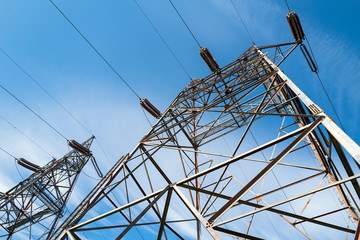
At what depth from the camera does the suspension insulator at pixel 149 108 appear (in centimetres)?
976

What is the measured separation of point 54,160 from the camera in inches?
661

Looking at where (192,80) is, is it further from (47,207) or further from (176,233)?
(47,207)

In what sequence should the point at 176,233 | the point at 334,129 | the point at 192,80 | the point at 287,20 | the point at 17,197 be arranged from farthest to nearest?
the point at 17,197 < the point at 192,80 < the point at 287,20 < the point at 176,233 < the point at 334,129

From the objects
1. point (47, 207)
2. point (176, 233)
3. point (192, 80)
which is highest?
point (192, 80)

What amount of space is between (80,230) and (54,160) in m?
14.1

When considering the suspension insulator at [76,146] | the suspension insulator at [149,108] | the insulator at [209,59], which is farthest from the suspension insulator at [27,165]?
the insulator at [209,59]

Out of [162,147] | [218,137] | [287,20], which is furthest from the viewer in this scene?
[218,137]

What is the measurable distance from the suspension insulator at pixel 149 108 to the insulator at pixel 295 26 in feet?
21.8

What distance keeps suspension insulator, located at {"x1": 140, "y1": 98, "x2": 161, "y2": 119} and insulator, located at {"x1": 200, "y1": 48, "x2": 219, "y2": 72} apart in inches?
143

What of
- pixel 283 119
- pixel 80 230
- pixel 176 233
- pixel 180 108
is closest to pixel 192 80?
pixel 180 108

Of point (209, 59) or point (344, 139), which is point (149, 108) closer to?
point (209, 59)

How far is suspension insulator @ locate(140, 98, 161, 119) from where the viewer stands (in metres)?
9.76

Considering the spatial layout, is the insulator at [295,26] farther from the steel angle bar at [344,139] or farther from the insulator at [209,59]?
the steel angle bar at [344,139]

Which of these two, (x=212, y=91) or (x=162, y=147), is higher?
(x=212, y=91)
